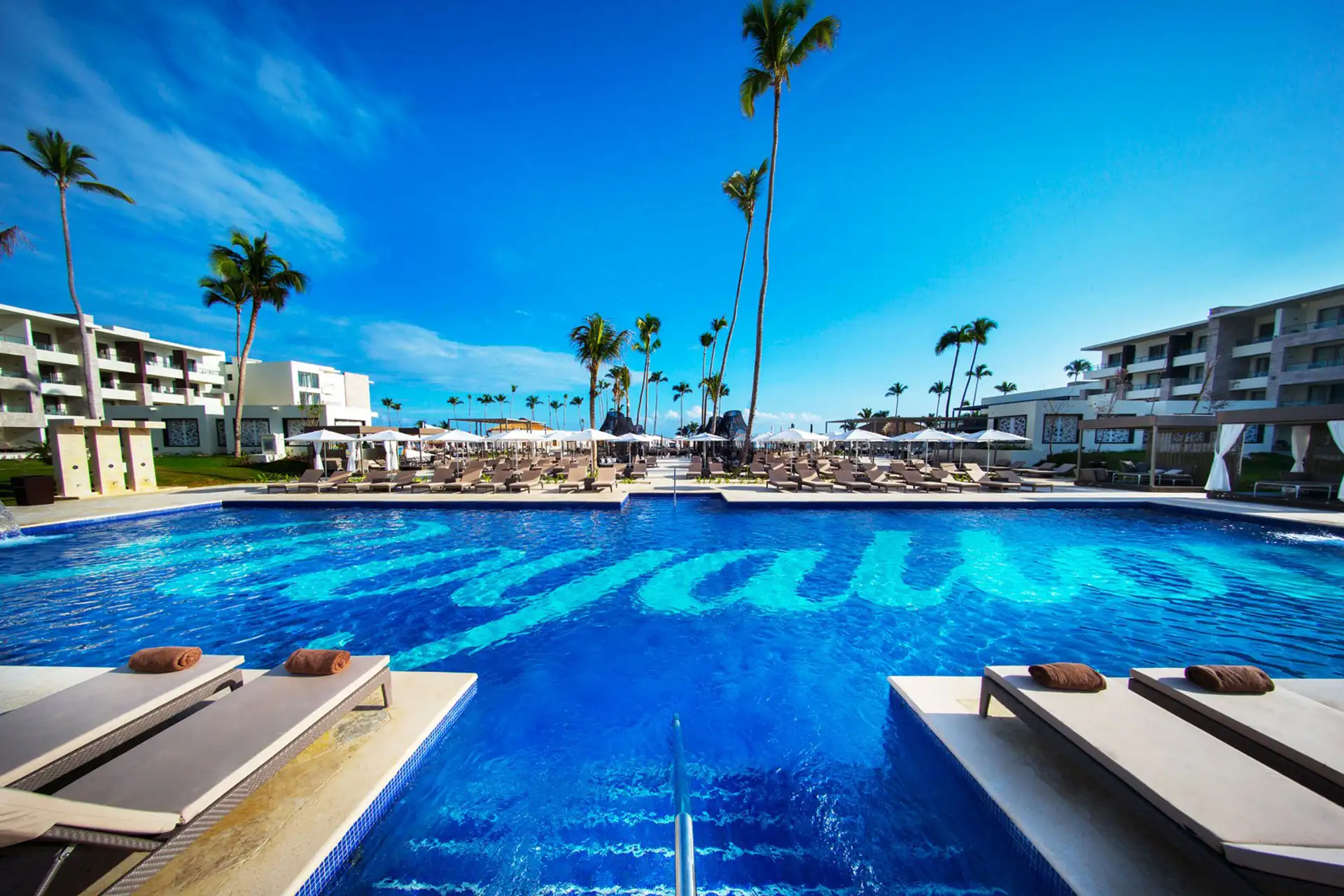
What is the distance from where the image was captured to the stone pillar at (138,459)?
1477 cm

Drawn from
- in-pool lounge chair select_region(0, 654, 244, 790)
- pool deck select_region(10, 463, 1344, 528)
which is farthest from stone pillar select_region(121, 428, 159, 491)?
in-pool lounge chair select_region(0, 654, 244, 790)

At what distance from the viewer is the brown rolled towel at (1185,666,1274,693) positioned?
2639mm

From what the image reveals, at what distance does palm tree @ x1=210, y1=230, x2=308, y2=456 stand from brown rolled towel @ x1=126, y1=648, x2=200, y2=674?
25.2 meters

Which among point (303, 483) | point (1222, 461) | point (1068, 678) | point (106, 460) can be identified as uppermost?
point (1222, 461)

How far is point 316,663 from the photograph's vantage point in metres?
2.99

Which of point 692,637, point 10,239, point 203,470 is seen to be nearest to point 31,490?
point 203,470

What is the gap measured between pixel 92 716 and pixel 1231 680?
21.3ft

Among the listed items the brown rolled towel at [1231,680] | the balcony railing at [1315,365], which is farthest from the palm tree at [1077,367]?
the brown rolled towel at [1231,680]

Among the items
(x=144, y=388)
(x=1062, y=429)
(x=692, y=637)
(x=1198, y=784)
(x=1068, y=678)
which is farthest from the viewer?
(x=144, y=388)

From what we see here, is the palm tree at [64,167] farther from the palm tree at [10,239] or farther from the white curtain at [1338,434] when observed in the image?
the white curtain at [1338,434]

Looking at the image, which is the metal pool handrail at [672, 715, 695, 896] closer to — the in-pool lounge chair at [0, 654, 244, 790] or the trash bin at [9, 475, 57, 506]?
the in-pool lounge chair at [0, 654, 244, 790]

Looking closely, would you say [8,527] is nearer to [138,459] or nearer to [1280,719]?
[138,459]

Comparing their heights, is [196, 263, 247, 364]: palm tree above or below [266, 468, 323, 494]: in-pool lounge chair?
above

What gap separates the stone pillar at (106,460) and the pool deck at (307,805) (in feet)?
52.9
